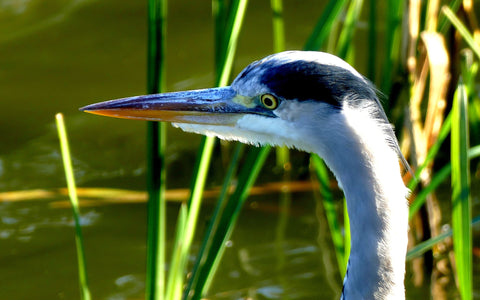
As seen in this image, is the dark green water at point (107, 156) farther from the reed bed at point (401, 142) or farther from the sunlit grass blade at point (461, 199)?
the sunlit grass blade at point (461, 199)

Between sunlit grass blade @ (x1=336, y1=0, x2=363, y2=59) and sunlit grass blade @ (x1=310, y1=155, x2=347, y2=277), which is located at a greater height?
sunlit grass blade @ (x1=336, y1=0, x2=363, y2=59)

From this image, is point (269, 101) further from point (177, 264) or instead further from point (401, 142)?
point (401, 142)

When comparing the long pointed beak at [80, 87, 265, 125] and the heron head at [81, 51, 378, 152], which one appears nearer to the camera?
the heron head at [81, 51, 378, 152]

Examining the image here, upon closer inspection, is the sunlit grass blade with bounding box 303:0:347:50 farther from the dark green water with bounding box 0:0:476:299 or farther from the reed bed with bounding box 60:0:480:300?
the dark green water with bounding box 0:0:476:299

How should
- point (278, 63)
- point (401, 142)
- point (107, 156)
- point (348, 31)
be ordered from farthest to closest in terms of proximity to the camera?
point (107, 156) → point (401, 142) → point (348, 31) → point (278, 63)

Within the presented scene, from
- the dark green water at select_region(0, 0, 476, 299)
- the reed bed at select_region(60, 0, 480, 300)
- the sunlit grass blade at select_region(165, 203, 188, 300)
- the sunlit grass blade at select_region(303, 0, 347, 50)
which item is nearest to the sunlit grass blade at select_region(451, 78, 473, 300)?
the reed bed at select_region(60, 0, 480, 300)

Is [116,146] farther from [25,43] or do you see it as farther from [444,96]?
[444,96]

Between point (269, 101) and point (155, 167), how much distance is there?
41 cm

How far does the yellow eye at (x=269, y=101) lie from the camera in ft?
6.04

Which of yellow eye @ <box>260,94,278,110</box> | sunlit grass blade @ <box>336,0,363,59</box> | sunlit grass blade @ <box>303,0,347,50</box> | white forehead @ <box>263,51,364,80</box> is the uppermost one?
sunlit grass blade @ <box>336,0,363,59</box>

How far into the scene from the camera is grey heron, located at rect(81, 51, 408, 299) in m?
1.68

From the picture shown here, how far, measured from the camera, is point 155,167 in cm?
207

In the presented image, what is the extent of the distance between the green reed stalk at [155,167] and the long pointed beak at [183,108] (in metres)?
0.12

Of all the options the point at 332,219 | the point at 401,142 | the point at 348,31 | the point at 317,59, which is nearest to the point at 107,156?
the point at 401,142
